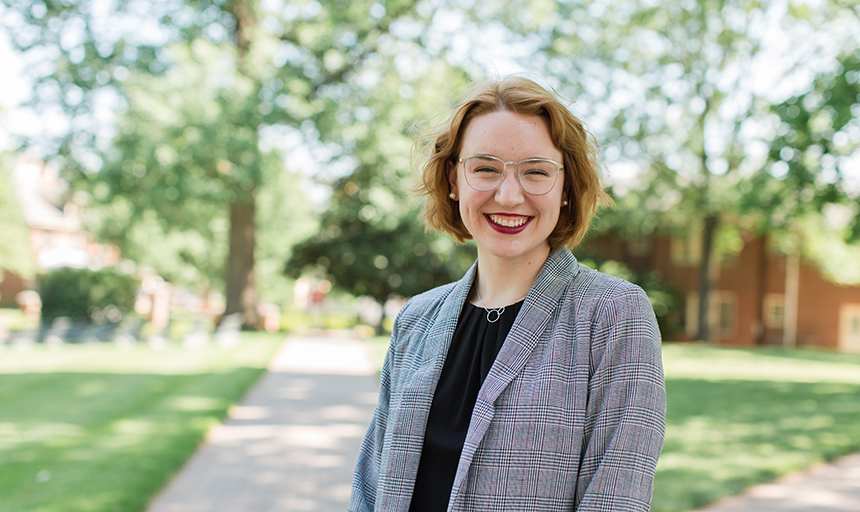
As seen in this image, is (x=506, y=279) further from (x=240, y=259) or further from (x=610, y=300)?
(x=240, y=259)

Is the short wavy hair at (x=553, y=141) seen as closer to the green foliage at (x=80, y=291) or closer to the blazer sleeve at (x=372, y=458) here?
the blazer sleeve at (x=372, y=458)

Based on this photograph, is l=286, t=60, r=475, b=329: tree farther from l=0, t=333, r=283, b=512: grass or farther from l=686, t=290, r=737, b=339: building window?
l=686, t=290, r=737, b=339: building window

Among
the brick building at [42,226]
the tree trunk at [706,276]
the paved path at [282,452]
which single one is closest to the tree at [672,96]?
the tree trunk at [706,276]

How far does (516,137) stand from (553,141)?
0.33 feet

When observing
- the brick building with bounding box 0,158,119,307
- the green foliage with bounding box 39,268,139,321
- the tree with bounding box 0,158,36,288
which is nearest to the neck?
the green foliage with bounding box 39,268,139,321

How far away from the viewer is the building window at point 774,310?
3356 cm

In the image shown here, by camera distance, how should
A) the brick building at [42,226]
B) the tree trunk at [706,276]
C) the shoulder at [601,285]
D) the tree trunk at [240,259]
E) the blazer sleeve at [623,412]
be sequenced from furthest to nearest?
the brick building at [42,226] < the tree trunk at [706,276] < the tree trunk at [240,259] < the shoulder at [601,285] < the blazer sleeve at [623,412]

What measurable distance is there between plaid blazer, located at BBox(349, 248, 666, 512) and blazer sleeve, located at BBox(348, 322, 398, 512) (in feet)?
0.79

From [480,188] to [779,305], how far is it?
35.6 metres

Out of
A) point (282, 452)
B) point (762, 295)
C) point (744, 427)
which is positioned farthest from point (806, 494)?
point (762, 295)

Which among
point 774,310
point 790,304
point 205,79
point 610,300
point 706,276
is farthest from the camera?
point 774,310

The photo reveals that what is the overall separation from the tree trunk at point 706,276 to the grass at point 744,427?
38.5ft

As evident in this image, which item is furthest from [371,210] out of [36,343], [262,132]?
[36,343]

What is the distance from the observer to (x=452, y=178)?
2.19 m
